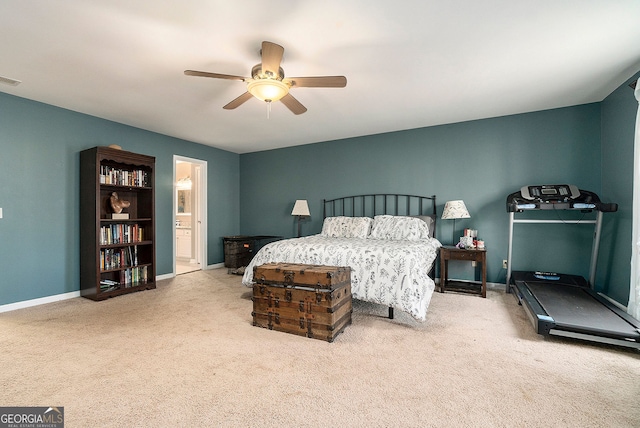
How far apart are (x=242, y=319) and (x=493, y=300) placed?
3068mm

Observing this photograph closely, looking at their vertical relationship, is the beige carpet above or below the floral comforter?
below

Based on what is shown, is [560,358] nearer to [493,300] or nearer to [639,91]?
[493,300]

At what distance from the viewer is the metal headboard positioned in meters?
4.89

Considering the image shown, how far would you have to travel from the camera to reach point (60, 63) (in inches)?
109

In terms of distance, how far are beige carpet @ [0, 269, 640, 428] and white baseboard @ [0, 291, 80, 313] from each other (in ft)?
1.46

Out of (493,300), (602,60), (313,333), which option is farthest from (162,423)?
(602,60)

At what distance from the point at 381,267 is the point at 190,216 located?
5.63 m

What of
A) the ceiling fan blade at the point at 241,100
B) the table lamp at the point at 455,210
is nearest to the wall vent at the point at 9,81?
the ceiling fan blade at the point at 241,100

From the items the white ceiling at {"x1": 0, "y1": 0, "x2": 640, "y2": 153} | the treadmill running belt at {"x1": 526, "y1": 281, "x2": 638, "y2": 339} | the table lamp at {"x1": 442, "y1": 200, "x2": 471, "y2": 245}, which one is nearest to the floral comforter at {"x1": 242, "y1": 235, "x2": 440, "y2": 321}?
the table lamp at {"x1": 442, "y1": 200, "x2": 471, "y2": 245}

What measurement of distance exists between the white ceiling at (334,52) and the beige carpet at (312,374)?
249 centimetres

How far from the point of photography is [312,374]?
2023mm

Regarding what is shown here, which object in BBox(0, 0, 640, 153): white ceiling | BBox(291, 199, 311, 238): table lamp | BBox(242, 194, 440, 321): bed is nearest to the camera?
BBox(0, 0, 640, 153): white ceiling

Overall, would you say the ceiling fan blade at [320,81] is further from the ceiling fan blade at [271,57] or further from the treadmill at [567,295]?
the treadmill at [567,295]

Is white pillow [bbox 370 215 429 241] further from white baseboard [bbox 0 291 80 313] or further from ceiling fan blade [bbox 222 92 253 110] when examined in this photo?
white baseboard [bbox 0 291 80 313]
